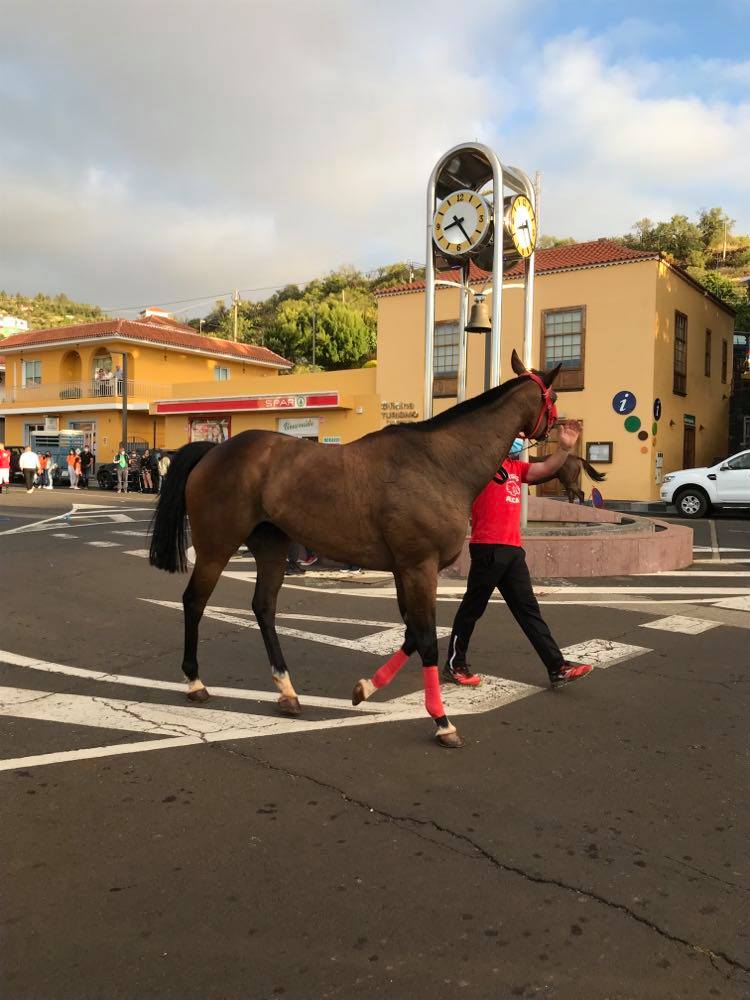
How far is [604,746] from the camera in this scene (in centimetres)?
420

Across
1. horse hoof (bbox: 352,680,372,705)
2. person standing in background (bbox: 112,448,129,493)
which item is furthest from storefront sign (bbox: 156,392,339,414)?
horse hoof (bbox: 352,680,372,705)

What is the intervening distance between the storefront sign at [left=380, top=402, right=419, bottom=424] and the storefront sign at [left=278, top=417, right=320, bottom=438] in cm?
362

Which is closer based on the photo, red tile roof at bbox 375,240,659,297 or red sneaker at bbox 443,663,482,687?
red sneaker at bbox 443,663,482,687

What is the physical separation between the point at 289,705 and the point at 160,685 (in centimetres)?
113

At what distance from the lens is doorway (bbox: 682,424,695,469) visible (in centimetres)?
2858

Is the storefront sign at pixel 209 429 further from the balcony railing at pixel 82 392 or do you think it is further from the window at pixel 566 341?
the window at pixel 566 341

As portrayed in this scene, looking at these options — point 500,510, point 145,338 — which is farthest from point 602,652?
point 145,338

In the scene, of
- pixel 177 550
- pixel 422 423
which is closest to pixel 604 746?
pixel 422 423

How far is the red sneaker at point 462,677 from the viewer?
530 centimetres

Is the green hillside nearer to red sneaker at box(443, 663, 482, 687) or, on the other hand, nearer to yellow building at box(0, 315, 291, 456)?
yellow building at box(0, 315, 291, 456)

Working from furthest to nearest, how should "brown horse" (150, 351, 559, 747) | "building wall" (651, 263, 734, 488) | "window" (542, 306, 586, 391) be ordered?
1. "window" (542, 306, 586, 391)
2. "building wall" (651, 263, 734, 488)
3. "brown horse" (150, 351, 559, 747)

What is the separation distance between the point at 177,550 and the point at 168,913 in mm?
2952

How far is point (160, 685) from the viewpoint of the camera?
5262 millimetres

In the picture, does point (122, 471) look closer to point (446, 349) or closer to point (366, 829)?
point (446, 349)
